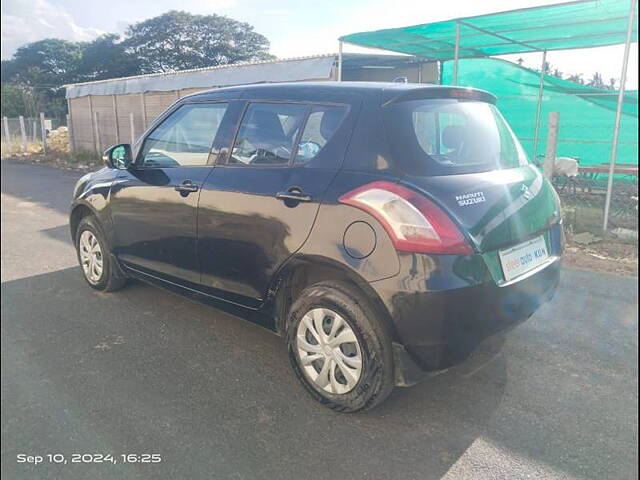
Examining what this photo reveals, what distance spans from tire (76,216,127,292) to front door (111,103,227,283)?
247 mm

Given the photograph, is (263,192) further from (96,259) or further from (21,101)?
(21,101)

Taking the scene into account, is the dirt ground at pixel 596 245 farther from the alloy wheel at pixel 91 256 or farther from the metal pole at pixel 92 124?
the metal pole at pixel 92 124

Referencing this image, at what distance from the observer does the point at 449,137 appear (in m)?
2.94

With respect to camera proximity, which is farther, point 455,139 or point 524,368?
point 524,368

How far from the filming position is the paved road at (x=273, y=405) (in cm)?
235

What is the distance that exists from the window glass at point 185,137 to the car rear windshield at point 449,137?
1.40 meters

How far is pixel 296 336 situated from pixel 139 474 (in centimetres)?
104

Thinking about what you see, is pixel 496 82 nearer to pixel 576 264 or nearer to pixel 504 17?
pixel 504 17

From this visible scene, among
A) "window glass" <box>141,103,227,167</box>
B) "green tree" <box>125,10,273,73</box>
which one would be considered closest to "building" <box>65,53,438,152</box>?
"green tree" <box>125,10,273,73</box>

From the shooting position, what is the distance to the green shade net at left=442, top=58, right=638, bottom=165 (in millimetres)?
10070

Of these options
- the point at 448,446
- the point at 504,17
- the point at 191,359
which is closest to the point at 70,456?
the point at 191,359

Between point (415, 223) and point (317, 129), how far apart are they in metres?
0.88

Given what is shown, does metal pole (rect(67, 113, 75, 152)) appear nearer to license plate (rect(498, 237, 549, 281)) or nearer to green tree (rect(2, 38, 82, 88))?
green tree (rect(2, 38, 82, 88))

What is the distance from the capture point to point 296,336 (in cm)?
286
